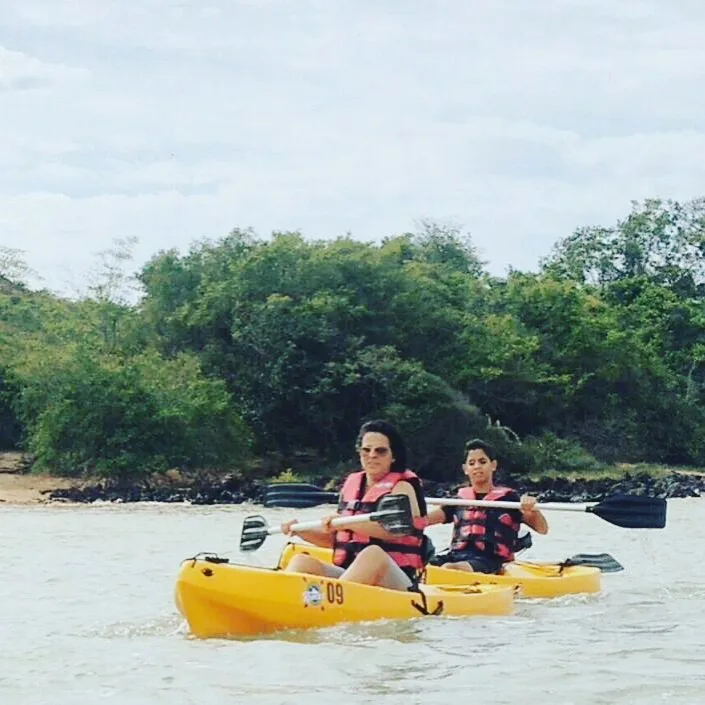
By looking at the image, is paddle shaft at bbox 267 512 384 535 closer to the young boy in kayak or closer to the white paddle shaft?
the white paddle shaft

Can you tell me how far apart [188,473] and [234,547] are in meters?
12.2

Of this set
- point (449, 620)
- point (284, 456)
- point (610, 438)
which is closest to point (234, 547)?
point (449, 620)

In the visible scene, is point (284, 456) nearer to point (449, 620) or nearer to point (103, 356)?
point (103, 356)

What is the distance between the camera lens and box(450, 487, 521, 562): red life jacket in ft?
31.2

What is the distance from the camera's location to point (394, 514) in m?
7.35

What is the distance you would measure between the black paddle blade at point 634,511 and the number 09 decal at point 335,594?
254 centimetres

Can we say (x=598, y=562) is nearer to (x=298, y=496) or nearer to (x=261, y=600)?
(x=298, y=496)

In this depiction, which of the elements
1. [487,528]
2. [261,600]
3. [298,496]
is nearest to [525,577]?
[487,528]

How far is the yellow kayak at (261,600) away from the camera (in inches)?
281

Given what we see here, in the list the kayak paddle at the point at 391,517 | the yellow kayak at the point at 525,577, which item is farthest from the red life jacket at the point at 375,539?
the yellow kayak at the point at 525,577

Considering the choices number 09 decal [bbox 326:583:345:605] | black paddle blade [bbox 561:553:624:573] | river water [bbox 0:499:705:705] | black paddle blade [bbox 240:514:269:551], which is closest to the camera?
river water [bbox 0:499:705:705]

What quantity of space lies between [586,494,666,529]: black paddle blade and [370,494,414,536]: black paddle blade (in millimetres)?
2300

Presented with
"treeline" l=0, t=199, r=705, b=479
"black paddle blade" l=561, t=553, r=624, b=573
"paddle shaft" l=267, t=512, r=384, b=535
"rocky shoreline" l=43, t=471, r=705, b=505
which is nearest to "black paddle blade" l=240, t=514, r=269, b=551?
"paddle shaft" l=267, t=512, r=384, b=535

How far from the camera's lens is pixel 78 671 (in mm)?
6395
